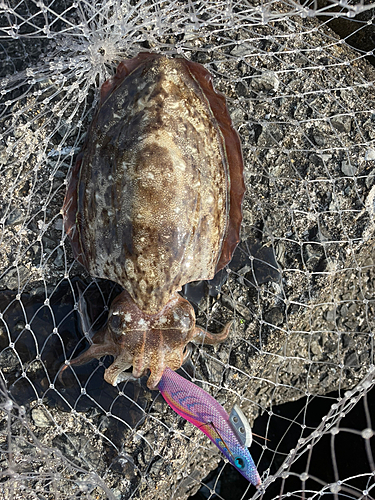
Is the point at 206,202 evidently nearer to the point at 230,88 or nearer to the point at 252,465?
the point at 230,88

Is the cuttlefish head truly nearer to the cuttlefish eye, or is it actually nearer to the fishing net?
the fishing net

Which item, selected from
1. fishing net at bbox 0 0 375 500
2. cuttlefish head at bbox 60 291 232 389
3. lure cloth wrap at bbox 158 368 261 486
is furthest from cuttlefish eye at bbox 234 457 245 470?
cuttlefish head at bbox 60 291 232 389

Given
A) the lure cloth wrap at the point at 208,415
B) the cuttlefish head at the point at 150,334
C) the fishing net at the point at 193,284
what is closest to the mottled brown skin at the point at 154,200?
the cuttlefish head at the point at 150,334

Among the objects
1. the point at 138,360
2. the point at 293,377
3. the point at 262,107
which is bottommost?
the point at 293,377

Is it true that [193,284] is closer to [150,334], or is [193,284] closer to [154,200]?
[150,334]

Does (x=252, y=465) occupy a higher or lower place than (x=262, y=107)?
lower

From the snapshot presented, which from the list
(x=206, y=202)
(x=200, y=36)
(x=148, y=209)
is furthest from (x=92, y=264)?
(x=200, y=36)
